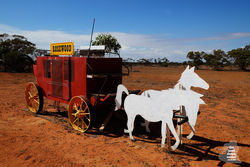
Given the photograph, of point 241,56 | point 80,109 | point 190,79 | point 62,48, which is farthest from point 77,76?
point 241,56

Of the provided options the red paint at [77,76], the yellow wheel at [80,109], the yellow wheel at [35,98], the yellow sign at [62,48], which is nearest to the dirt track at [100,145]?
the yellow wheel at [80,109]

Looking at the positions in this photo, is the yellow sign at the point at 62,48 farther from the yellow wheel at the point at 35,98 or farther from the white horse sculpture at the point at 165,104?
the white horse sculpture at the point at 165,104

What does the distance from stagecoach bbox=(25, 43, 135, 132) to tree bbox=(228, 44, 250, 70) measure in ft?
158

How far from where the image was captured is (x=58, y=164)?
16.1 ft

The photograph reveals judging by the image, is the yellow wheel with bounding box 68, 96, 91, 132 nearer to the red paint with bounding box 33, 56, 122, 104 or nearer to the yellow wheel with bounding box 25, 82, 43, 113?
the red paint with bounding box 33, 56, 122, 104

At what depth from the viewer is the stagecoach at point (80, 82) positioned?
6.68 metres

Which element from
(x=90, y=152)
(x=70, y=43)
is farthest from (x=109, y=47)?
(x=90, y=152)

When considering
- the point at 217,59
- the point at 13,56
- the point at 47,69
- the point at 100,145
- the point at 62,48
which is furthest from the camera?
the point at 217,59

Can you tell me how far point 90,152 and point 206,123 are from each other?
18.2 feet

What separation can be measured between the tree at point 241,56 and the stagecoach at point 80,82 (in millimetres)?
48043

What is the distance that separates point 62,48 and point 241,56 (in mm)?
49586

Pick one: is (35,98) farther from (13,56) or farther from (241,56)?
(241,56)

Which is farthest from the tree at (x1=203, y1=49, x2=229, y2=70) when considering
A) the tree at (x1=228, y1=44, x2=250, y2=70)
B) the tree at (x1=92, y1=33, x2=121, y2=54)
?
the tree at (x1=92, y1=33, x2=121, y2=54)

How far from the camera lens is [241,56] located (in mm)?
46062
